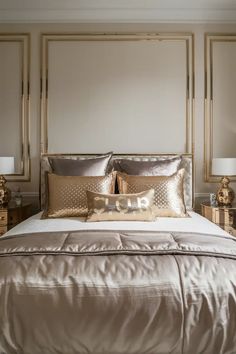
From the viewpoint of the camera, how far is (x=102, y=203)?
2643mm

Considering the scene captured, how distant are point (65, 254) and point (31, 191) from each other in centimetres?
220

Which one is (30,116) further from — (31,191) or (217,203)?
(217,203)

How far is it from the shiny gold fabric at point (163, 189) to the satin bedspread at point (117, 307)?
4.13 ft

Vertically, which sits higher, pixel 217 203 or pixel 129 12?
pixel 129 12

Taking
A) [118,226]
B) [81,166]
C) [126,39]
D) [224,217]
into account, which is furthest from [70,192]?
[126,39]

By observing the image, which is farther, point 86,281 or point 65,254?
point 65,254

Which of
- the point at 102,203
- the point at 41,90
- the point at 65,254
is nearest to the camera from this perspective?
the point at 65,254

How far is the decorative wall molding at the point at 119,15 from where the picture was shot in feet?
11.8

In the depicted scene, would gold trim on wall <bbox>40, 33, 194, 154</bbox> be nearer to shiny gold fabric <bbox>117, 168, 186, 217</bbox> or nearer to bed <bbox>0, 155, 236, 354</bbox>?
shiny gold fabric <bbox>117, 168, 186, 217</bbox>

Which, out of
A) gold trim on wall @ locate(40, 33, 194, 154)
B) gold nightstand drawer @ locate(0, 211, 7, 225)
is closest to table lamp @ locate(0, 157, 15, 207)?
gold nightstand drawer @ locate(0, 211, 7, 225)

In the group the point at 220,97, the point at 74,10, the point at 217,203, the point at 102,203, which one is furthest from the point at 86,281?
the point at 74,10

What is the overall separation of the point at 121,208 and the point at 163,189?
459 mm

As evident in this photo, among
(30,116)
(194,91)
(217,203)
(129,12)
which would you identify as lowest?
(217,203)

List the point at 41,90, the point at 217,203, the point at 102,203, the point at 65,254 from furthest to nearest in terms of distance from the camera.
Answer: the point at 41,90 < the point at 217,203 < the point at 102,203 < the point at 65,254
